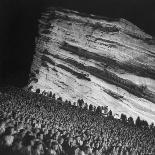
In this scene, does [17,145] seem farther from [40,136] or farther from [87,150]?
[87,150]

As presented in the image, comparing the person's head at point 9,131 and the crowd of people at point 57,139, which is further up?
the person's head at point 9,131

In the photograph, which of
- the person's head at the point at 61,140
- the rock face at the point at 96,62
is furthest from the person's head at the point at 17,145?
the rock face at the point at 96,62

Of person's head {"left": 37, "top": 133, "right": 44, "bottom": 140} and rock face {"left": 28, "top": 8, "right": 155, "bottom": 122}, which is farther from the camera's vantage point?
rock face {"left": 28, "top": 8, "right": 155, "bottom": 122}

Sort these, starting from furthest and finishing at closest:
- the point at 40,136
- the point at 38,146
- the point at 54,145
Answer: the point at 40,136 → the point at 54,145 → the point at 38,146

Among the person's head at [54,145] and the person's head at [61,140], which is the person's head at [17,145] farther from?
the person's head at [61,140]

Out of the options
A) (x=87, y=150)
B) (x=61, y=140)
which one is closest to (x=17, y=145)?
(x=61, y=140)

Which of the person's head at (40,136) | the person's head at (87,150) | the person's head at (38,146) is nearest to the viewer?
the person's head at (38,146)

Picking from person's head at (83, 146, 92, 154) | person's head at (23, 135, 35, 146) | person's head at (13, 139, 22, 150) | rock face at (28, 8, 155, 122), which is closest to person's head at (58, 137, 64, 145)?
person's head at (83, 146, 92, 154)

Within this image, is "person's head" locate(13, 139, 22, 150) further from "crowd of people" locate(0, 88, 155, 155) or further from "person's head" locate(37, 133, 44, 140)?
"person's head" locate(37, 133, 44, 140)

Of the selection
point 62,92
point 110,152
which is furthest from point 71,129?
point 62,92
